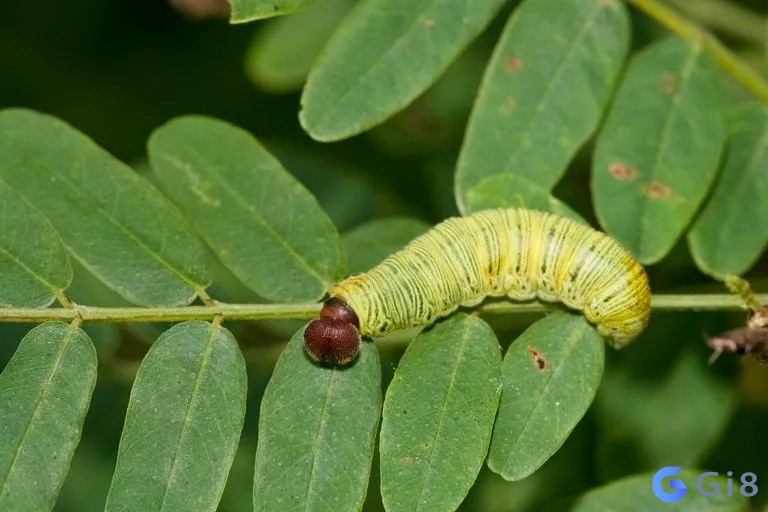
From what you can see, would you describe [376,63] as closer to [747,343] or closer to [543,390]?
[543,390]

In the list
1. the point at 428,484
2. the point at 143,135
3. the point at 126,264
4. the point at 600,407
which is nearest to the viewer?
the point at 428,484

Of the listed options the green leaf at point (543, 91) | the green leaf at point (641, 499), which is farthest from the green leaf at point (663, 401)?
the green leaf at point (543, 91)

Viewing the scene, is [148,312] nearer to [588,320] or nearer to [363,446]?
[363,446]

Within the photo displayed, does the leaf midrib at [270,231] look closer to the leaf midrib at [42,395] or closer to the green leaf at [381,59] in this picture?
the green leaf at [381,59]

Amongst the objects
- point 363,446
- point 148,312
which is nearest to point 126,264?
point 148,312

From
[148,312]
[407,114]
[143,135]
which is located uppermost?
[148,312]

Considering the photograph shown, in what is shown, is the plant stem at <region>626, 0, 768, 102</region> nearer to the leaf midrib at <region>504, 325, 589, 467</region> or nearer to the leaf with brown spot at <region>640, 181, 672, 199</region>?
the leaf with brown spot at <region>640, 181, 672, 199</region>

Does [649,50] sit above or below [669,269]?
above
